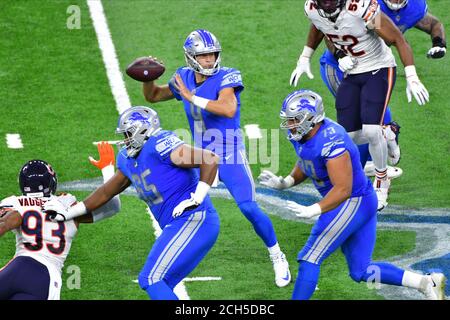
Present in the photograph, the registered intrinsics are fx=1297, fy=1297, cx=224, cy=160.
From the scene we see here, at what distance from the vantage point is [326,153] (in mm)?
9680

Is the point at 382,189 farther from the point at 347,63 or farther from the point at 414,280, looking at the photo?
the point at 414,280

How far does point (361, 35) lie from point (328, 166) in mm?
2519

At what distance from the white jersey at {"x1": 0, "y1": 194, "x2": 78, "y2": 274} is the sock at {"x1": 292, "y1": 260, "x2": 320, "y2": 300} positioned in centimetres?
175

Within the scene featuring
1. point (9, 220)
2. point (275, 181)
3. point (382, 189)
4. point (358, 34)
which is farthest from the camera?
point (382, 189)

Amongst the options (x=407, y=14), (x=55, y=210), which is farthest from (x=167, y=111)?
(x=55, y=210)

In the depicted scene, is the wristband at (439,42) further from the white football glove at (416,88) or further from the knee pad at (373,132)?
→ the knee pad at (373,132)

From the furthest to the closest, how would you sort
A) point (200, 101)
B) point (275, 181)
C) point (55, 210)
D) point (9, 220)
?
1. point (200, 101)
2. point (275, 181)
3. point (55, 210)
4. point (9, 220)

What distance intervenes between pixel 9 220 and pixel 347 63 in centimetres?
396

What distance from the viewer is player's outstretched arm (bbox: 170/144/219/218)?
31.4 ft

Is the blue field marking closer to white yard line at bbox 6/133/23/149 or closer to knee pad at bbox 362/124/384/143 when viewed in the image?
knee pad at bbox 362/124/384/143

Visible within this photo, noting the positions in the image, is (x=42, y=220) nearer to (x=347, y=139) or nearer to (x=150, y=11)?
(x=347, y=139)

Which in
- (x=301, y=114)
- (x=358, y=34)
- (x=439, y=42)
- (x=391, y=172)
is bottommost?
(x=391, y=172)

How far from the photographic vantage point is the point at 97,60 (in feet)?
50.1
